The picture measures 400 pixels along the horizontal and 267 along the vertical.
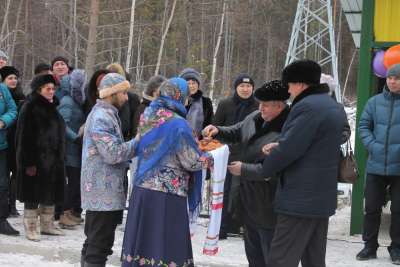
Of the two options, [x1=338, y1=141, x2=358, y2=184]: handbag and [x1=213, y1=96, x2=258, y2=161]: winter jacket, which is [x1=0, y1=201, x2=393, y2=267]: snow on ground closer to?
[x1=213, y1=96, x2=258, y2=161]: winter jacket

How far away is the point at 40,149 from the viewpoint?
20.4 ft

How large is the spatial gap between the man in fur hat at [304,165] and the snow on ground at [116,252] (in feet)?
6.24

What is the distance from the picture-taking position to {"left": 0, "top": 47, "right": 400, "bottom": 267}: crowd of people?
391 cm

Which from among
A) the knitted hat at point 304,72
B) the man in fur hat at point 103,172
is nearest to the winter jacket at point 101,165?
the man in fur hat at point 103,172

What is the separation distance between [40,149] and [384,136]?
3.37m

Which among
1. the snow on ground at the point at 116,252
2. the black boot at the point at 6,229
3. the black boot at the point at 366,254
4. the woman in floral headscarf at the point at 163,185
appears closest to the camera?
the woman in floral headscarf at the point at 163,185

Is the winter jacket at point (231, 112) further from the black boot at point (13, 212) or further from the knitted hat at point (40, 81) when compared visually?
the black boot at point (13, 212)

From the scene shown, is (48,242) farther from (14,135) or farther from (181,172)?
(181,172)

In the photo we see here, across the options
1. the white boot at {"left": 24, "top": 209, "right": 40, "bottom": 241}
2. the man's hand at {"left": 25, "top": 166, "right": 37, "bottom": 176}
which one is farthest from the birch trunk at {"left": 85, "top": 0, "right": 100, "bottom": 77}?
the man's hand at {"left": 25, "top": 166, "right": 37, "bottom": 176}

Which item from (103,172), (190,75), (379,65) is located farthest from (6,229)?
(379,65)

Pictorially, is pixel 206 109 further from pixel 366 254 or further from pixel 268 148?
pixel 268 148

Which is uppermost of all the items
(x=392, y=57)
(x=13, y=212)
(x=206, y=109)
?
(x=392, y=57)

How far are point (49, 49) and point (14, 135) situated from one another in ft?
86.3

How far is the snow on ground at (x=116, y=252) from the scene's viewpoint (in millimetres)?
5777
